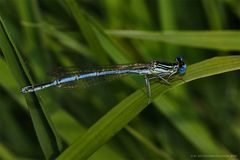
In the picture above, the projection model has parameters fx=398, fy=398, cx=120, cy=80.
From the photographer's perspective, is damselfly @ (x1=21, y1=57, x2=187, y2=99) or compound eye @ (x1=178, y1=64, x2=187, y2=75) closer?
compound eye @ (x1=178, y1=64, x2=187, y2=75)

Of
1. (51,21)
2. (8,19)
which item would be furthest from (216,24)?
(8,19)

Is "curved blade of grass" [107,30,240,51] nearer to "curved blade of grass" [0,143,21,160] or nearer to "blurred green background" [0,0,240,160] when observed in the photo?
"blurred green background" [0,0,240,160]

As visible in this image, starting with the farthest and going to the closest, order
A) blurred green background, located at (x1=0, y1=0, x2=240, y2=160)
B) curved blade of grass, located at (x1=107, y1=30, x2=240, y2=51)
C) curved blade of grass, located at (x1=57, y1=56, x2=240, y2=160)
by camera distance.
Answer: blurred green background, located at (x1=0, y1=0, x2=240, y2=160) → curved blade of grass, located at (x1=107, y1=30, x2=240, y2=51) → curved blade of grass, located at (x1=57, y1=56, x2=240, y2=160)

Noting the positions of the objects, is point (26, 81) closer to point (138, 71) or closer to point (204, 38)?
point (138, 71)

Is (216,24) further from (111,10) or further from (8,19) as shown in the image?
(8,19)

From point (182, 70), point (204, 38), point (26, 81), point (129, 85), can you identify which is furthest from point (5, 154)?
point (204, 38)

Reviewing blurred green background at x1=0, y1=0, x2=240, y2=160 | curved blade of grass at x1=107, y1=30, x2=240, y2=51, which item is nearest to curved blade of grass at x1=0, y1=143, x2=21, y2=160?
blurred green background at x1=0, y1=0, x2=240, y2=160

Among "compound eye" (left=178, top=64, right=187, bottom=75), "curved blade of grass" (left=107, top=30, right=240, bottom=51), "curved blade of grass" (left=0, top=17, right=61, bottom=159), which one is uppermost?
"curved blade of grass" (left=107, top=30, right=240, bottom=51)
